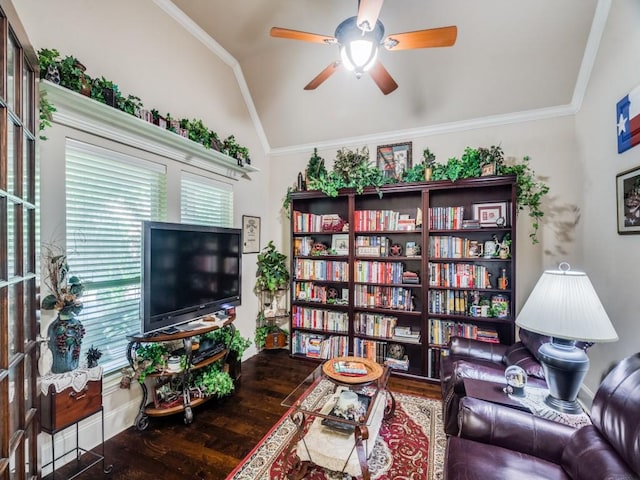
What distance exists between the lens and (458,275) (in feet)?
10.1

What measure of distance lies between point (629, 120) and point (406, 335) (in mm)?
2560

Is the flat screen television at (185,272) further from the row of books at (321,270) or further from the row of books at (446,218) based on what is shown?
the row of books at (446,218)

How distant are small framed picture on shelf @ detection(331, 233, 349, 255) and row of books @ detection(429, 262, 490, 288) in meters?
0.99

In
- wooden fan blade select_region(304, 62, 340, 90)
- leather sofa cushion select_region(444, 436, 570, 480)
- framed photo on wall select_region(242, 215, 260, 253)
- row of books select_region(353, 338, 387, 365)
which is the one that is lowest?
row of books select_region(353, 338, 387, 365)

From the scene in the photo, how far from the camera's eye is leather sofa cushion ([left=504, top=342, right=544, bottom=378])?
79.7 inches

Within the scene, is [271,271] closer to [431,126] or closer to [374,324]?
[374,324]

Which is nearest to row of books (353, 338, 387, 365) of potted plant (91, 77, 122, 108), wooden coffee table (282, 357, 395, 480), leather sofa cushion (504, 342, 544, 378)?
wooden coffee table (282, 357, 395, 480)

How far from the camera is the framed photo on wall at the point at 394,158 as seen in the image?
3.53 m

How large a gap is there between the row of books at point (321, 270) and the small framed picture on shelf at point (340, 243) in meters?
0.14

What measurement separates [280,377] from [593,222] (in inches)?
132

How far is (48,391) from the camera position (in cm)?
162

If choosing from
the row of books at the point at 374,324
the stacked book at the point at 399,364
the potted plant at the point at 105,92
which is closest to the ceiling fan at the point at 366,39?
the potted plant at the point at 105,92

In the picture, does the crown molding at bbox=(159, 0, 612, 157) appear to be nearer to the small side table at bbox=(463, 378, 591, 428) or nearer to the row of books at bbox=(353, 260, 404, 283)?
the row of books at bbox=(353, 260, 404, 283)

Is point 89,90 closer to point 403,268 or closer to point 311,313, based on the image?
point 311,313
